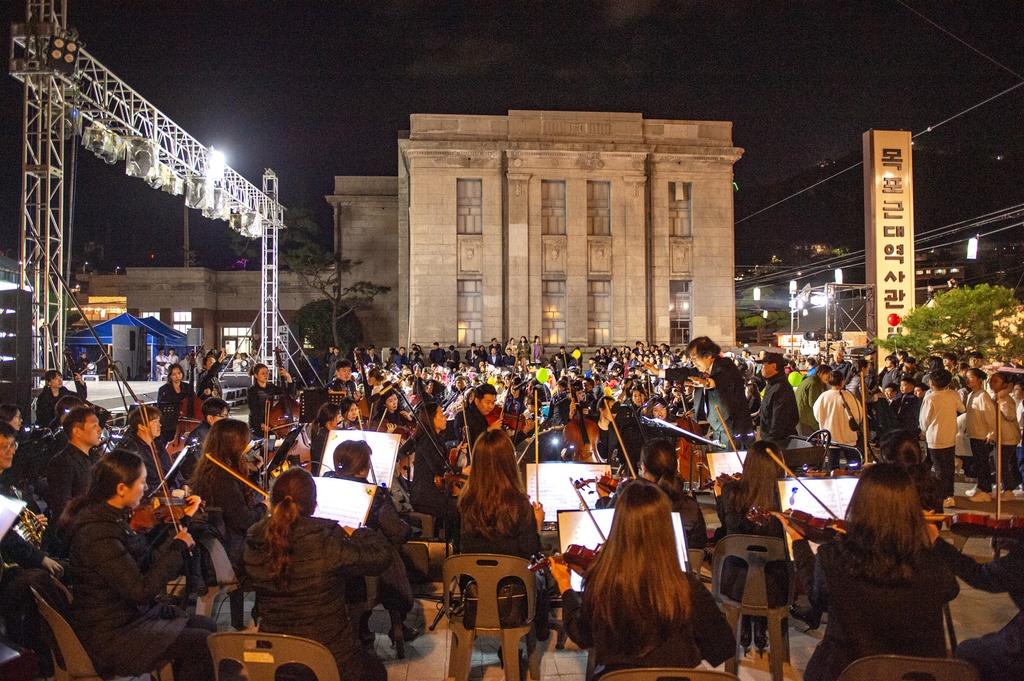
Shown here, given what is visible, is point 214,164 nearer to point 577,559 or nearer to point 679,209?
point 577,559

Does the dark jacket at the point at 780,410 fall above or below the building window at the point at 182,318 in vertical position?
below

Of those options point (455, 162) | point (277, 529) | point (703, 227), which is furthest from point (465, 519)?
point (703, 227)

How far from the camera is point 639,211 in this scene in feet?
98.6

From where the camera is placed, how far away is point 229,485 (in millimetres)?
5184

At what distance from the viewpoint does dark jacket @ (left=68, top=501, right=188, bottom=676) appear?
11.3 ft

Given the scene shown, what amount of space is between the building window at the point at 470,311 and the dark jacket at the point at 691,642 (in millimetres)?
26912

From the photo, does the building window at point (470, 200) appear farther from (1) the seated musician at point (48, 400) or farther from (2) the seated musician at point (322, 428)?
(2) the seated musician at point (322, 428)

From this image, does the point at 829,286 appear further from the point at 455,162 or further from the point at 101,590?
the point at 101,590

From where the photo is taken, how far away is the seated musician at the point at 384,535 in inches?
182

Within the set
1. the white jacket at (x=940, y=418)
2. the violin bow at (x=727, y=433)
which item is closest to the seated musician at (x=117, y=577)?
the violin bow at (x=727, y=433)

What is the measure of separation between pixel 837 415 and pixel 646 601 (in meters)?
7.42

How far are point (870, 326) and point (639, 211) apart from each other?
454 inches

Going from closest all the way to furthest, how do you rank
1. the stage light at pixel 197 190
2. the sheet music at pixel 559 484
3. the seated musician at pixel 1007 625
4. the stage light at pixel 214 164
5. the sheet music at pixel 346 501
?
the seated musician at pixel 1007 625
the sheet music at pixel 346 501
the sheet music at pixel 559 484
the stage light at pixel 197 190
the stage light at pixel 214 164

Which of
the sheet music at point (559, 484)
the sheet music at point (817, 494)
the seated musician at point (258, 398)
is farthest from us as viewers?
the seated musician at point (258, 398)
